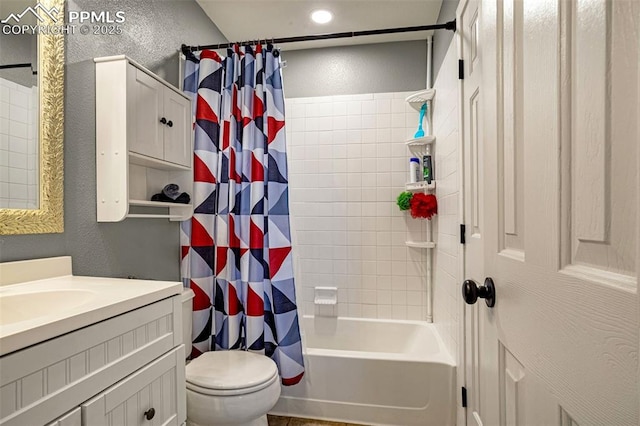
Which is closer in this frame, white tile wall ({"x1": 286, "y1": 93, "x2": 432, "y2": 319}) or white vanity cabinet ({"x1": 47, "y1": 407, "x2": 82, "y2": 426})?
white vanity cabinet ({"x1": 47, "y1": 407, "x2": 82, "y2": 426})

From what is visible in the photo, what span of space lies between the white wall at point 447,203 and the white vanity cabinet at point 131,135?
1.43m

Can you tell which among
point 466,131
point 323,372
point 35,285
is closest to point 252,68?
point 466,131

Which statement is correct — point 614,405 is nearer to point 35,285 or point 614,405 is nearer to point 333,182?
point 35,285

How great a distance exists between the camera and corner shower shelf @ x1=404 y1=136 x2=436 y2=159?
214 cm

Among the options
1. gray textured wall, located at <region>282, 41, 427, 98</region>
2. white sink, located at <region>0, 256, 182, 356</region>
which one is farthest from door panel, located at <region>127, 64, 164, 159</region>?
gray textured wall, located at <region>282, 41, 427, 98</region>

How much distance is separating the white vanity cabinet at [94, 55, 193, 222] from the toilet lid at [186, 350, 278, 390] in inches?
29.2

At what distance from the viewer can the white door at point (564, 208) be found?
36cm

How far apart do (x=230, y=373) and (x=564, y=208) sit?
1.43 meters

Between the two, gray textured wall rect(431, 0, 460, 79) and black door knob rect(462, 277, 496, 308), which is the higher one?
gray textured wall rect(431, 0, 460, 79)

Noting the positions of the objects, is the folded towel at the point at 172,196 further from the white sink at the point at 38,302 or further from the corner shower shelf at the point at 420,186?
the corner shower shelf at the point at 420,186

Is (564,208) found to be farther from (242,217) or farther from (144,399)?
(242,217)

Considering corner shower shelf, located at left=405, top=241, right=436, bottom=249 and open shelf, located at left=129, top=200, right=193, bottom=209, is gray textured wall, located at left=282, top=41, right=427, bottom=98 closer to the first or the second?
corner shower shelf, located at left=405, top=241, right=436, bottom=249

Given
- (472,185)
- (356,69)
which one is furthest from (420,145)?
(472,185)

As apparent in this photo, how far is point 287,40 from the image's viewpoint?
1.81 metres
